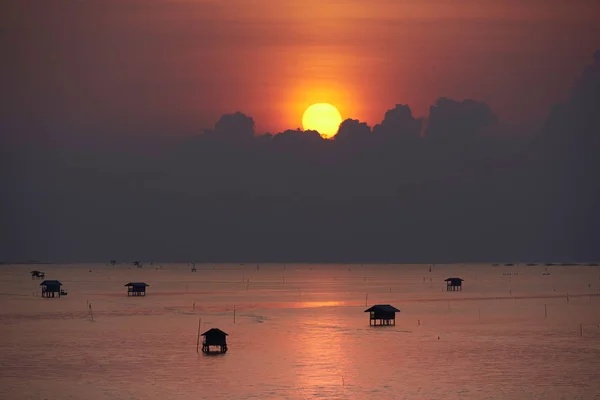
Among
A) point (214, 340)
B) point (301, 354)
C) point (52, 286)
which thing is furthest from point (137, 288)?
point (301, 354)

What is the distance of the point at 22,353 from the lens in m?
72.6

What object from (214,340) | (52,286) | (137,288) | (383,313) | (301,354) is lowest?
(301,354)

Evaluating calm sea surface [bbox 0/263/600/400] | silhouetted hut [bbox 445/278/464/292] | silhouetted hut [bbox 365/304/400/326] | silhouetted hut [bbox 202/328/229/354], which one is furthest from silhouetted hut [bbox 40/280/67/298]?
silhouetted hut [bbox 202/328/229/354]

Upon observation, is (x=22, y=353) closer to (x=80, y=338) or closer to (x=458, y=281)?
(x=80, y=338)

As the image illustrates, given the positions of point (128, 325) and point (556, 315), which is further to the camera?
point (556, 315)

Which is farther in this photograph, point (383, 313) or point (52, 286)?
point (52, 286)

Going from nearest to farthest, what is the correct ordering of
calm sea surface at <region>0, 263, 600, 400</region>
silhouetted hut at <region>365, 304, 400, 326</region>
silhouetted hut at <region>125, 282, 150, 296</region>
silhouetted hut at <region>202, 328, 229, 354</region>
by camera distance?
1. calm sea surface at <region>0, 263, 600, 400</region>
2. silhouetted hut at <region>202, 328, 229, 354</region>
3. silhouetted hut at <region>365, 304, 400, 326</region>
4. silhouetted hut at <region>125, 282, 150, 296</region>

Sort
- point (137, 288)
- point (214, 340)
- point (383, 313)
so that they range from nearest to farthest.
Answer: point (214, 340)
point (383, 313)
point (137, 288)

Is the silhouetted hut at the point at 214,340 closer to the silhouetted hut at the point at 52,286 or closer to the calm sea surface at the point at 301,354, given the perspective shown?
the calm sea surface at the point at 301,354

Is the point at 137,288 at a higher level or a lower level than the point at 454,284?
lower

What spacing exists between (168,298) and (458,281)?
61.4m

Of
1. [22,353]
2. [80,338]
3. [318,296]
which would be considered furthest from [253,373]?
[318,296]

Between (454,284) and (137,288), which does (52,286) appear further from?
(454,284)

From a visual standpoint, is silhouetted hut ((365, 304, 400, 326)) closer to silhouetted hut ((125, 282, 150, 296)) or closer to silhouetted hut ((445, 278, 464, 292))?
silhouetted hut ((125, 282, 150, 296))
